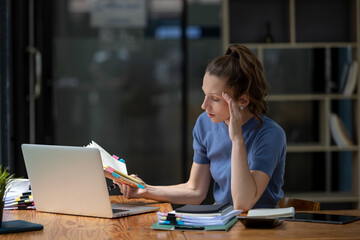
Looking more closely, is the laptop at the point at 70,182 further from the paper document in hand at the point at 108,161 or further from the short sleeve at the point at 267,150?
the short sleeve at the point at 267,150

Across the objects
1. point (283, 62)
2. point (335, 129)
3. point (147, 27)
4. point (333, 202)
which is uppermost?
point (147, 27)

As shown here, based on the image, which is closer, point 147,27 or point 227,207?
point 227,207

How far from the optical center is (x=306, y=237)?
1.65 metres

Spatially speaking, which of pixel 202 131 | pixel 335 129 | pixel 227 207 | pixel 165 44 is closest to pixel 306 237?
pixel 227 207

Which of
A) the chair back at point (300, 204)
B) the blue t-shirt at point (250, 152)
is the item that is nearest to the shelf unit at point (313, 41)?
the blue t-shirt at point (250, 152)

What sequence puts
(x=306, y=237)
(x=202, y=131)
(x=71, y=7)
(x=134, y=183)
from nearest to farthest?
(x=306, y=237) → (x=134, y=183) → (x=202, y=131) → (x=71, y=7)

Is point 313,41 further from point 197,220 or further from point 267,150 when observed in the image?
point 197,220

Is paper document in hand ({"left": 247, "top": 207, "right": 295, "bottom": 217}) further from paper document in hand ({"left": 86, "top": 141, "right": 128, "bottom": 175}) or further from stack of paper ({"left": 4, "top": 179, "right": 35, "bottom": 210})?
stack of paper ({"left": 4, "top": 179, "right": 35, "bottom": 210})

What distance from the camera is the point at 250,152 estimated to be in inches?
91.9

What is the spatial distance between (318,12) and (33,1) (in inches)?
92.9

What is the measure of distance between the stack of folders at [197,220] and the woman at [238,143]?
327 millimetres

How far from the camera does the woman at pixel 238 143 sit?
2.18 meters

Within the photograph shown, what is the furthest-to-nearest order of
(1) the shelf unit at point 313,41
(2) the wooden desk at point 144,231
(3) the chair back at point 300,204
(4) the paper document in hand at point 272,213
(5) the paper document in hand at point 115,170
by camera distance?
(1) the shelf unit at point 313,41 → (3) the chair back at point 300,204 → (5) the paper document in hand at point 115,170 → (4) the paper document in hand at point 272,213 → (2) the wooden desk at point 144,231

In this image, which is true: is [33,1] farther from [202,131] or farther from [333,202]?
[333,202]
